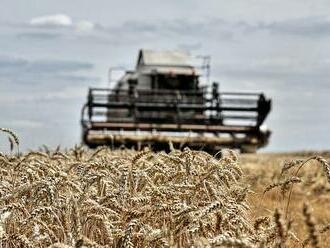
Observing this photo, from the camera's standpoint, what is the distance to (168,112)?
2864 cm

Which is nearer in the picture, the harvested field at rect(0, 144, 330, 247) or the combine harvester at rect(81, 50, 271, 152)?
the harvested field at rect(0, 144, 330, 247)

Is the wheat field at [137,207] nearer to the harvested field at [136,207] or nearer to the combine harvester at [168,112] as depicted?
the harvested field at [136,207]

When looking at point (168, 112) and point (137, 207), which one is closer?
point (137, 207)

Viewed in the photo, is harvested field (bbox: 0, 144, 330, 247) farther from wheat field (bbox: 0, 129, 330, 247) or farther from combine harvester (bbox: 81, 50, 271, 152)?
combine harvester (bbox: 81, 50, 271, 152)

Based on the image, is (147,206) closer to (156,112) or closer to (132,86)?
(156,112)

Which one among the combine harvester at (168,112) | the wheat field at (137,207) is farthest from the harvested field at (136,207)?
the combine harvester at (168,112)

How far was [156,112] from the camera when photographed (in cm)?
2850

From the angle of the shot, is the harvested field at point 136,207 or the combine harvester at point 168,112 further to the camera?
the combine harvester at point 168,112

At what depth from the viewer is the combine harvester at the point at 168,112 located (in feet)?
79.4

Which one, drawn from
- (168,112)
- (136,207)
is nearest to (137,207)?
(136,207)

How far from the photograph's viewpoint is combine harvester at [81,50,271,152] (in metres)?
24.2

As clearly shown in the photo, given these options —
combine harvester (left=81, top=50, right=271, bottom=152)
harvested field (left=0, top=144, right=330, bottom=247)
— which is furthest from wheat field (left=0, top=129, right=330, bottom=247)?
combine harvester (left=81, top=50, right=271, bottom=152)

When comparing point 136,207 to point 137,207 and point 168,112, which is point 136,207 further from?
point 168,112

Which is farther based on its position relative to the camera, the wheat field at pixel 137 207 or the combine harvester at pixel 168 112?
the combine harvester at pixel 168 112
